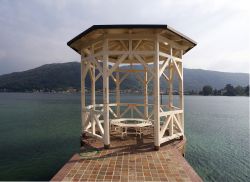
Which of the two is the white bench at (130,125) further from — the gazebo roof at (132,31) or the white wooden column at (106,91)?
the gazebo roof at (132,31)

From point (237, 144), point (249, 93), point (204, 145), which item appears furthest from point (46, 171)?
point (249, 93)

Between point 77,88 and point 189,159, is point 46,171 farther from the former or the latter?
point 77,88

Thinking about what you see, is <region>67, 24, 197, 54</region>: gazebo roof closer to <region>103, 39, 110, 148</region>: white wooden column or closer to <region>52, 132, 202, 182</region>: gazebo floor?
<region>103, 39, 110, 148</region>: white wooden column

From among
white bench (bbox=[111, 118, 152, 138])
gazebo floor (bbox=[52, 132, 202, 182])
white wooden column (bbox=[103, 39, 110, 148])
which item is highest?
white wooden column (bbox=[103, 39, 110, 148])

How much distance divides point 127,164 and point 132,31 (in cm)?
447

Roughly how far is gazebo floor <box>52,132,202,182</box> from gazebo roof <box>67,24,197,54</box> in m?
4.16

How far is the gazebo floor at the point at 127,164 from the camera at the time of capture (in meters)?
4.36

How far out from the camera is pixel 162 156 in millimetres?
5629

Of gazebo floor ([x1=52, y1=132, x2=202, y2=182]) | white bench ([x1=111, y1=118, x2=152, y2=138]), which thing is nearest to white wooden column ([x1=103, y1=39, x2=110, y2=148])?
gazebo floor ([x1=52, y1=132, x2=202, y2=182])

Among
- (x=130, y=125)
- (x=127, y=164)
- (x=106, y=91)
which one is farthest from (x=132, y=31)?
(x=127, y=164)

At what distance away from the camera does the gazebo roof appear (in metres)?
5.59

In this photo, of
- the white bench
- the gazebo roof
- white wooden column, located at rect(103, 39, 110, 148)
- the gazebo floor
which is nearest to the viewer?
the gazebo floor

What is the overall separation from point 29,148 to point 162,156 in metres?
9.23

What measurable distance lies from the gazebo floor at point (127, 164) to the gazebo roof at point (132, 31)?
4156 millimetres
